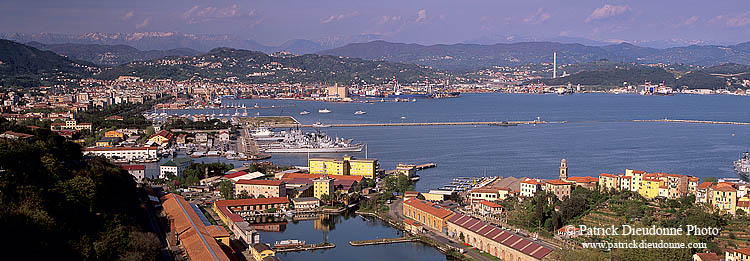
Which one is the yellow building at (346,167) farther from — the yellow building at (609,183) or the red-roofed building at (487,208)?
the yellow building at (609,183)

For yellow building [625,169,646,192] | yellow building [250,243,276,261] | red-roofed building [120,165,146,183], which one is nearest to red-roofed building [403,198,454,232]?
yellow building [250,243,276,261]

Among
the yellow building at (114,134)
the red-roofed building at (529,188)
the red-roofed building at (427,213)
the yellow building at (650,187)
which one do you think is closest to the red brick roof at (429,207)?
the red-roofed building at (427,213)

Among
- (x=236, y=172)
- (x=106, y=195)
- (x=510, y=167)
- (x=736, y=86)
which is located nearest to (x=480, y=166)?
(x=510, y=167)

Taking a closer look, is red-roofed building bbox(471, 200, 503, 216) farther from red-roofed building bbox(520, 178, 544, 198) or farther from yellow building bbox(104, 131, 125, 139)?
yellow building bbox(104, 131, 125, 139)

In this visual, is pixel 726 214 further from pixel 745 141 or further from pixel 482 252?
pixel 745 141

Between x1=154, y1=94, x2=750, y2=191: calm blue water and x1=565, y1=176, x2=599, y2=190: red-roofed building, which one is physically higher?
x1=565, y1=176, x2=599, y2=190: red-roofed building

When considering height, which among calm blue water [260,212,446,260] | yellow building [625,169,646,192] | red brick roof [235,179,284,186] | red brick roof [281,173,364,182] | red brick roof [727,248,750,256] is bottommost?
calm blue water [260,212,446,260]
